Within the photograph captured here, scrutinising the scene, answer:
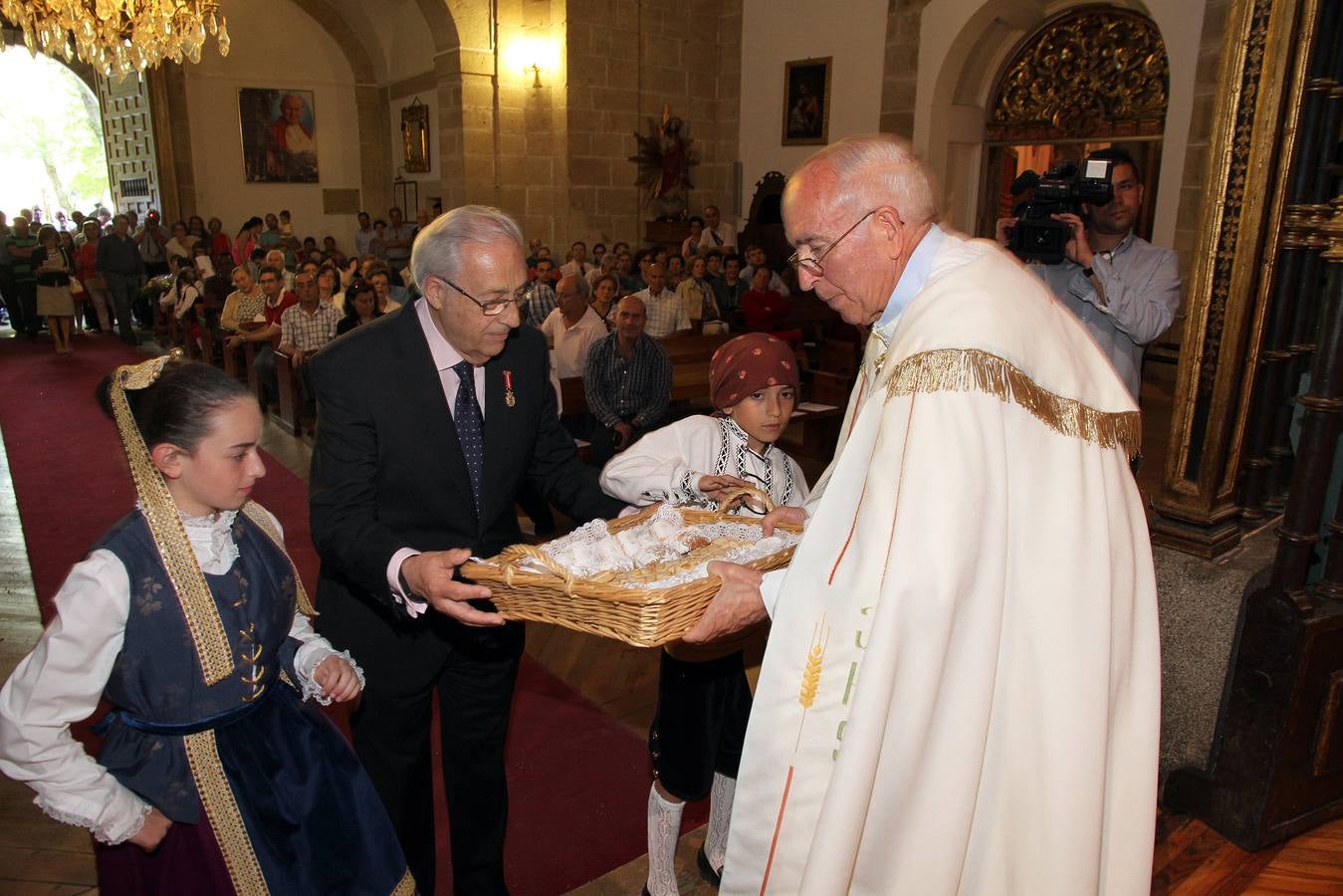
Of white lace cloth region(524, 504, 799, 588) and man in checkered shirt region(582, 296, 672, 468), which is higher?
white lace cloth region(524, 504, 799, 588)

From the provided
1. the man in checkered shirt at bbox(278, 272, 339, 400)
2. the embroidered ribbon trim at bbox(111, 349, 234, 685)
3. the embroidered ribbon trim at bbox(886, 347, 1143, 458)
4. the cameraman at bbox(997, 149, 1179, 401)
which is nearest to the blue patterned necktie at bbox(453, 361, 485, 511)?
the embroidered ribbon trim at bbox(111, 349, 234, 685)

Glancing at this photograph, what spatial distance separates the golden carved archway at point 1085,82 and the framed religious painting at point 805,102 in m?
2.33

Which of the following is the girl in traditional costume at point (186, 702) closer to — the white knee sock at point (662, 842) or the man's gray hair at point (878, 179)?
the white knee sock at point (662, 842)

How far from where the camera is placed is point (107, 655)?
5.36ft

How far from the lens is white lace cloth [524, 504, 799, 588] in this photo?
203 centimetres

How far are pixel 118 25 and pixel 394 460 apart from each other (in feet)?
26.1

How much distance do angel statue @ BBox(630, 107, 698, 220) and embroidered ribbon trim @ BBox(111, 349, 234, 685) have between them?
13227 millimetres

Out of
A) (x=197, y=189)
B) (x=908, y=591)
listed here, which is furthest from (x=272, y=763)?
(x=197, y=189)

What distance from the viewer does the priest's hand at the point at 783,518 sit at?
2248mm

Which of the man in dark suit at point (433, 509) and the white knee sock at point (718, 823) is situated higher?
the man in dark suit at point (433, 509)

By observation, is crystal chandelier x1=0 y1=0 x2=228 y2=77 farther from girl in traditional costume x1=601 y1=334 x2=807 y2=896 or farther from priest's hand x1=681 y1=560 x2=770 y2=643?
priest's hand x1=681 y1=560 x2=770 y2=643

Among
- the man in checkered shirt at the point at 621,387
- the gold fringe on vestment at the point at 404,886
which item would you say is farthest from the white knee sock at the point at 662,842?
the man in checkered shirt at the point at 621,387

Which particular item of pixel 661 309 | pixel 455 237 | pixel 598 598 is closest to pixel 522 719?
pixel 598 598

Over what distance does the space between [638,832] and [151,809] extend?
1.61 m
